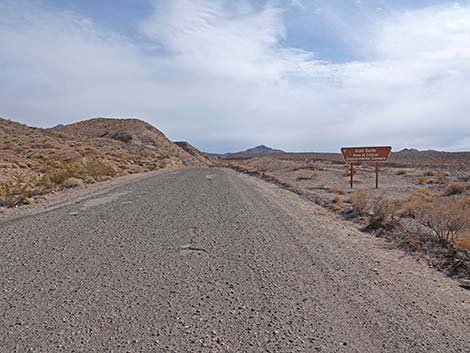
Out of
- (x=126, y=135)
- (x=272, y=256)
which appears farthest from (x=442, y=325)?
(x=126, y=135)

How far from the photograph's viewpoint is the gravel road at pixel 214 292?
4562 mm

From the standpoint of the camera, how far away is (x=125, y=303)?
5465mm

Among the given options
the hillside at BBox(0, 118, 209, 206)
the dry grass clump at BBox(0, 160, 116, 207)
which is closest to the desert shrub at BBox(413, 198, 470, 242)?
the dry grass clump at BBox(0, 160, 116, 207)

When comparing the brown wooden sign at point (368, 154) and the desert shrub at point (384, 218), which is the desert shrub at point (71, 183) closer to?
the desert shrub at point (384, 218)

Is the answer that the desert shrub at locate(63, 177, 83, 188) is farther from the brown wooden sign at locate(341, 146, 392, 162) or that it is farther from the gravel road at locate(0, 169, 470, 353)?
the brown wooden sign at locate(341, 146, 392, 162)

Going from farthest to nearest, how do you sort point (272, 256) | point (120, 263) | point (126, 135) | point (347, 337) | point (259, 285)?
point (126, 135) < point (272, 256) < point (120, 263) < point (259, 285) < point (347, 337)

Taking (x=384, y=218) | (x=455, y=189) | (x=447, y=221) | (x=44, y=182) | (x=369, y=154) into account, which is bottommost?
(x=455, y=189)

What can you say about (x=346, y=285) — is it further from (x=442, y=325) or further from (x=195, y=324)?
(x=195, y=324)

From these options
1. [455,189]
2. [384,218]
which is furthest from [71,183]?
[455,189]

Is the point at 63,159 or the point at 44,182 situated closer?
the point at 44,182

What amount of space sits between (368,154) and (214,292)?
23220 mm

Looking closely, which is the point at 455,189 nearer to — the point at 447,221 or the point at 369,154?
the point at 369,154

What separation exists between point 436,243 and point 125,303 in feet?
24.0

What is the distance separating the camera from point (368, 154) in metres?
27.4
